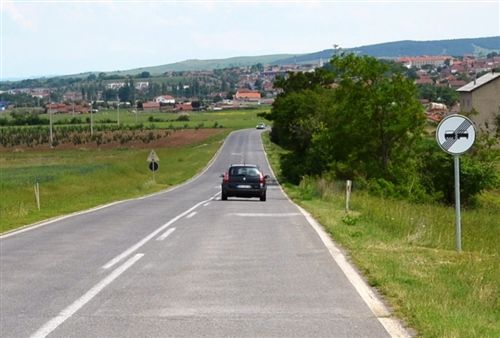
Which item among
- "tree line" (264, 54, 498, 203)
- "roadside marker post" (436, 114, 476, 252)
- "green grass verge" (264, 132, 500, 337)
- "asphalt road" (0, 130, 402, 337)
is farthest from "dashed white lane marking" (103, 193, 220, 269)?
"tree line" (264, 54, 498, 203)

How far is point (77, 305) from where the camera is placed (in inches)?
369

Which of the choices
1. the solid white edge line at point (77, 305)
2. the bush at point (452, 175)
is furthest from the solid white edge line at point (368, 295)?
the bush at point (452, 175)

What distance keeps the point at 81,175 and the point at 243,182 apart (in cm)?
2838

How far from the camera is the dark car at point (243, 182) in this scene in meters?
34.5

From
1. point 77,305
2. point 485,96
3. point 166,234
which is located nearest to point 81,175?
point 166,234

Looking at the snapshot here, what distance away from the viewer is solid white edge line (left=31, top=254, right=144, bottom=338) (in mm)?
8031

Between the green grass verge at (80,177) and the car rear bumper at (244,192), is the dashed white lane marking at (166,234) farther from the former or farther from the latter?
the car rear bumper at (244,192)

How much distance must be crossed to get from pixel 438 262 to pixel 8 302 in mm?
6123

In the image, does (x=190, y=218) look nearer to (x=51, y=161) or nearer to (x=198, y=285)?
(x=198, y=285)

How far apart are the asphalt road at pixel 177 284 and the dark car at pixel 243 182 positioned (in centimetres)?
1473

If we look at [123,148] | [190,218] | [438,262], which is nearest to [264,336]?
[438,262]

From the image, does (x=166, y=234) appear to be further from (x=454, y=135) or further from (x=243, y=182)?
(x=243, y=182)

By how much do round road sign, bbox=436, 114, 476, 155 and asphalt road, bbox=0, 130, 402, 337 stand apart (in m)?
2.53

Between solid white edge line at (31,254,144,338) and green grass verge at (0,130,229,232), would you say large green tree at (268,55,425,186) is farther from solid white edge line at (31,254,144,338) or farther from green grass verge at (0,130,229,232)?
solid white edge line at (31,254,144,338)
